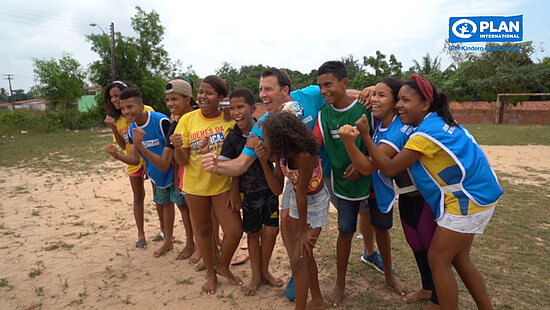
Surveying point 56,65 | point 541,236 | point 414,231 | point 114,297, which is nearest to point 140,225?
point 114,297

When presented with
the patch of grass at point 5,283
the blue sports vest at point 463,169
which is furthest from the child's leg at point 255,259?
the patch of grass at point 5,283

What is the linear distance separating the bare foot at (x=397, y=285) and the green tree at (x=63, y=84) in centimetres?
2378

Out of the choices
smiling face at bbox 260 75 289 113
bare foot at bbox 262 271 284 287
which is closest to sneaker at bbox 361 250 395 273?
bare foot at bbox 262 271 284 287

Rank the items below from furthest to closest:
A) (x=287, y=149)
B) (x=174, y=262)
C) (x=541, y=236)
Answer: (x=541, y=236), (x=174, y=262), (x=287, y=149)

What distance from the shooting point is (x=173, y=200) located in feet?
13.1

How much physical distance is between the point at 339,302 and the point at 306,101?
1.85 meters

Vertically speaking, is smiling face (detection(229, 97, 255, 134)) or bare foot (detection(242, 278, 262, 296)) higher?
smiling face (detection(229, 97, 255, 134))

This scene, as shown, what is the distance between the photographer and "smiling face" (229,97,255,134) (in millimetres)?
3010

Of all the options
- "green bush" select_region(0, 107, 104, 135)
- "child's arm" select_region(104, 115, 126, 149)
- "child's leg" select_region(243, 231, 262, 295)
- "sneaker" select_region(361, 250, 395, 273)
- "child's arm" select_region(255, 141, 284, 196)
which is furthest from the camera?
"green bush" select_region(0, 107, 104, 135)

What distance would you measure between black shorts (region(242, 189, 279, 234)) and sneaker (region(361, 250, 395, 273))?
1202mm

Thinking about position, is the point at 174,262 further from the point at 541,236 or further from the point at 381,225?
the point at 541,236

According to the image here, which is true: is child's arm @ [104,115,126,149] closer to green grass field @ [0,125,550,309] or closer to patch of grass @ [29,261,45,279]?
patch of grass @ [29,261,45,279]

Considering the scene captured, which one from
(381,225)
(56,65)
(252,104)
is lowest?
(381,225)

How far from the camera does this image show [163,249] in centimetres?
413
